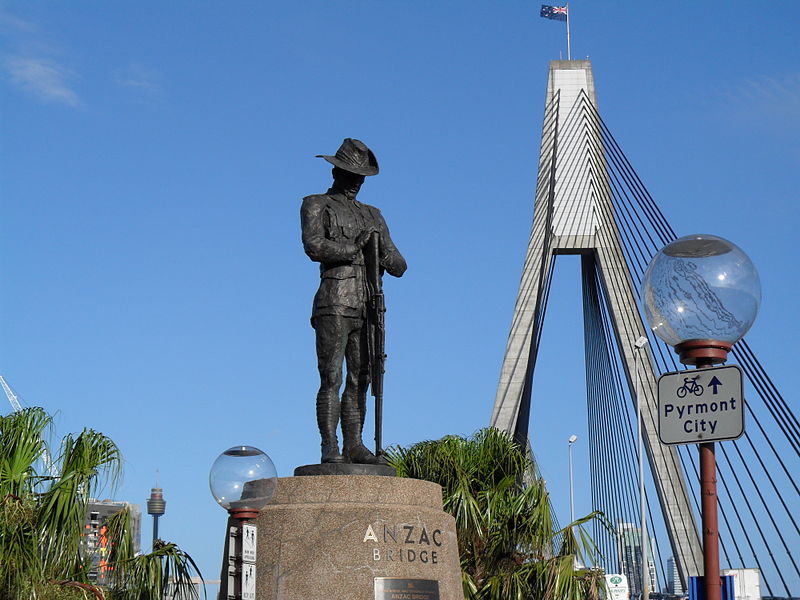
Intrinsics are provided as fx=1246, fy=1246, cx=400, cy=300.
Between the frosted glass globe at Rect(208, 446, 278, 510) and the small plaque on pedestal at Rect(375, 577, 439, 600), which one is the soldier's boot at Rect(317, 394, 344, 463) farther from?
the frosted glass globe at Rect(208, 446, 278, 510)

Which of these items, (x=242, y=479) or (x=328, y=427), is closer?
(x=242, y=479)

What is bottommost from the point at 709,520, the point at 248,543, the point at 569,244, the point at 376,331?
the point at 709,520

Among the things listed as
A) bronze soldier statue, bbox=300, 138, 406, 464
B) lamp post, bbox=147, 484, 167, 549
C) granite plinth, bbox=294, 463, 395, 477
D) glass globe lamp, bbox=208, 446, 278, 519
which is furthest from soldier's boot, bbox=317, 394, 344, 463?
lamp post, bbox=147, 484, 167, 549

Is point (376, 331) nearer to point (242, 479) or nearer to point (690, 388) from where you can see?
point (242, 479)

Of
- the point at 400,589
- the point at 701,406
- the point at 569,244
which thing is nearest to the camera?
the point at 701,406

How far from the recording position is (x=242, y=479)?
8188 mm

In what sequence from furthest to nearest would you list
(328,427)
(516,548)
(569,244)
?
(569,244), (516,548), (328,427)

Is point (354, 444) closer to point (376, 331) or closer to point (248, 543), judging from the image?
point (376, 331)

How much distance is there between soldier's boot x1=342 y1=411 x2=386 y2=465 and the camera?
10.9 metres

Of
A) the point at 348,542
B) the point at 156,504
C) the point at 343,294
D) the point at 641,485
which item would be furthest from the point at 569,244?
the point at 156,504

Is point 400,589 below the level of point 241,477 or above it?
below

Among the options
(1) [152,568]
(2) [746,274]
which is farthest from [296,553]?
(2) [746,274]

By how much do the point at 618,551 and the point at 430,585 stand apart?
1863cm

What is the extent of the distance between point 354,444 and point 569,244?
790 inches
